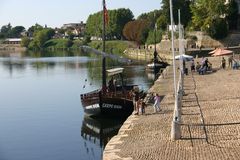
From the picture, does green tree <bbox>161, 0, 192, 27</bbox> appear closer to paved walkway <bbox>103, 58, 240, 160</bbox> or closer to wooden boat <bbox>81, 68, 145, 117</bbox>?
wooden boat <bbox>81, 68, 145, 117</bbox>

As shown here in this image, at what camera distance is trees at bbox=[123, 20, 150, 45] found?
438 ft

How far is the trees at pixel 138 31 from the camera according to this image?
134 metres

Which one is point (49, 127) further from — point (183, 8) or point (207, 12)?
point (183, 8)

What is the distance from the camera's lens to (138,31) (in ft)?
453

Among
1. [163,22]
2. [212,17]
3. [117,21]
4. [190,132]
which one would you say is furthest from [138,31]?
[190,132]

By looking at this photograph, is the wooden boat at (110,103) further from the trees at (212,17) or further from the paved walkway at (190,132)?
the trees at (212,17)

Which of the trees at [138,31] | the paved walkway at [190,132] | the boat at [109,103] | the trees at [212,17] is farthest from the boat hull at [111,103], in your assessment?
the trees at [138,31]

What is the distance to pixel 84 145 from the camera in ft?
90.0

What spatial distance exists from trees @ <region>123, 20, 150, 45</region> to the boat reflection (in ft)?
326

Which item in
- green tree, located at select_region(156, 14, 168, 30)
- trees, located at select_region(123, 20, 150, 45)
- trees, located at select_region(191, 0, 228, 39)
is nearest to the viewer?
trees, located at select_region(191, 0, 228, 39)

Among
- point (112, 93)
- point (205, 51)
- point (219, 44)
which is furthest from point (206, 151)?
point (219, 44)

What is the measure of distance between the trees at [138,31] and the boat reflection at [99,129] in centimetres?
9939

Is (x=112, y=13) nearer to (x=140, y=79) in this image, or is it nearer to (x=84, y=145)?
(x=140, y=79)

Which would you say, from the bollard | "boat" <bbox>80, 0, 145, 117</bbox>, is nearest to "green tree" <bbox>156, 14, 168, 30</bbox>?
"boat" <bbox>80, 0, 145, 117</bbox>
